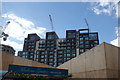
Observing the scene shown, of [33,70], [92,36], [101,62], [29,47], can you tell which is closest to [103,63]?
[101,62]

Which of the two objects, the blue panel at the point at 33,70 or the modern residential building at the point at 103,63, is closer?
the modern residential building at the point at 103,63

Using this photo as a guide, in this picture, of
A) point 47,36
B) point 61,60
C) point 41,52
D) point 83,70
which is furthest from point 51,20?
point 83,70

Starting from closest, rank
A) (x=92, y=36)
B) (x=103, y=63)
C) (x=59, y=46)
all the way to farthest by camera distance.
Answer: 1. (x=103, y=63)
2. (x=92, y=36)
3. (x=59, y=46)

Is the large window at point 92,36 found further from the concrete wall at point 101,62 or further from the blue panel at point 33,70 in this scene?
the blue panel at point 33,70

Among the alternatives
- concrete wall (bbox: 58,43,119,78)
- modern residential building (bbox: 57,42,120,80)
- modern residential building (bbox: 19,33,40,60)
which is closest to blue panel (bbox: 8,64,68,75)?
concrete wall (bbox: 58,43,119,78)

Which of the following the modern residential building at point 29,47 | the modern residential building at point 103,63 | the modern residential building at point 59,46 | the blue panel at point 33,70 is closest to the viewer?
the modern residential building at point 103,63

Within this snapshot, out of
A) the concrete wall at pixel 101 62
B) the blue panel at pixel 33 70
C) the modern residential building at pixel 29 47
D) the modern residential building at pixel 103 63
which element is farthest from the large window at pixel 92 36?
the blue panel at pixel 33 70

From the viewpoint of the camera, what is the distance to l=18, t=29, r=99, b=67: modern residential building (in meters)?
98.1

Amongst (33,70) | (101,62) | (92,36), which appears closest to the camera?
(101,62)

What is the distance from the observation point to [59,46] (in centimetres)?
10444

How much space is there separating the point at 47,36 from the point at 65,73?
3862 inches

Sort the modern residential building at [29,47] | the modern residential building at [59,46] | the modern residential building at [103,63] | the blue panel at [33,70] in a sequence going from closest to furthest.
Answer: the modern residential building at [103,63]
the blue panel at [33,70]
the modern residential building at [59,46]
the modern residential building at [29,47]

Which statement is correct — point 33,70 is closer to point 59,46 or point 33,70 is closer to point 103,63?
point 103,63

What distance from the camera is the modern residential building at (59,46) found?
322 ft
